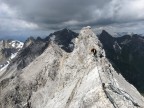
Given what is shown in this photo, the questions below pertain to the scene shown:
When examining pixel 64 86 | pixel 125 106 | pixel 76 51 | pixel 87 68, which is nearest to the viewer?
pixel 125 106

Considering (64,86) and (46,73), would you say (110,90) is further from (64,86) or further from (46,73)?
(46,73)

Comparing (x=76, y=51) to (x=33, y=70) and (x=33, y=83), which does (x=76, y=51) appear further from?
(x=33, y=70)

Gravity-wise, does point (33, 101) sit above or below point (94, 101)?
below

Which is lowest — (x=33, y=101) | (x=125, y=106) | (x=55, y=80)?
(x=33, y=101)

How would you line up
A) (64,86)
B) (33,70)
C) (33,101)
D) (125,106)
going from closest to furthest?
(125,106) → (64,86) → (33,101) → (33,70)

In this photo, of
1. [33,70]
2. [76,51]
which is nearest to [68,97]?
[76,51]

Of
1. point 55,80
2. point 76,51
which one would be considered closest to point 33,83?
point 55,80

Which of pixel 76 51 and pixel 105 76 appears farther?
pixel 76 51
